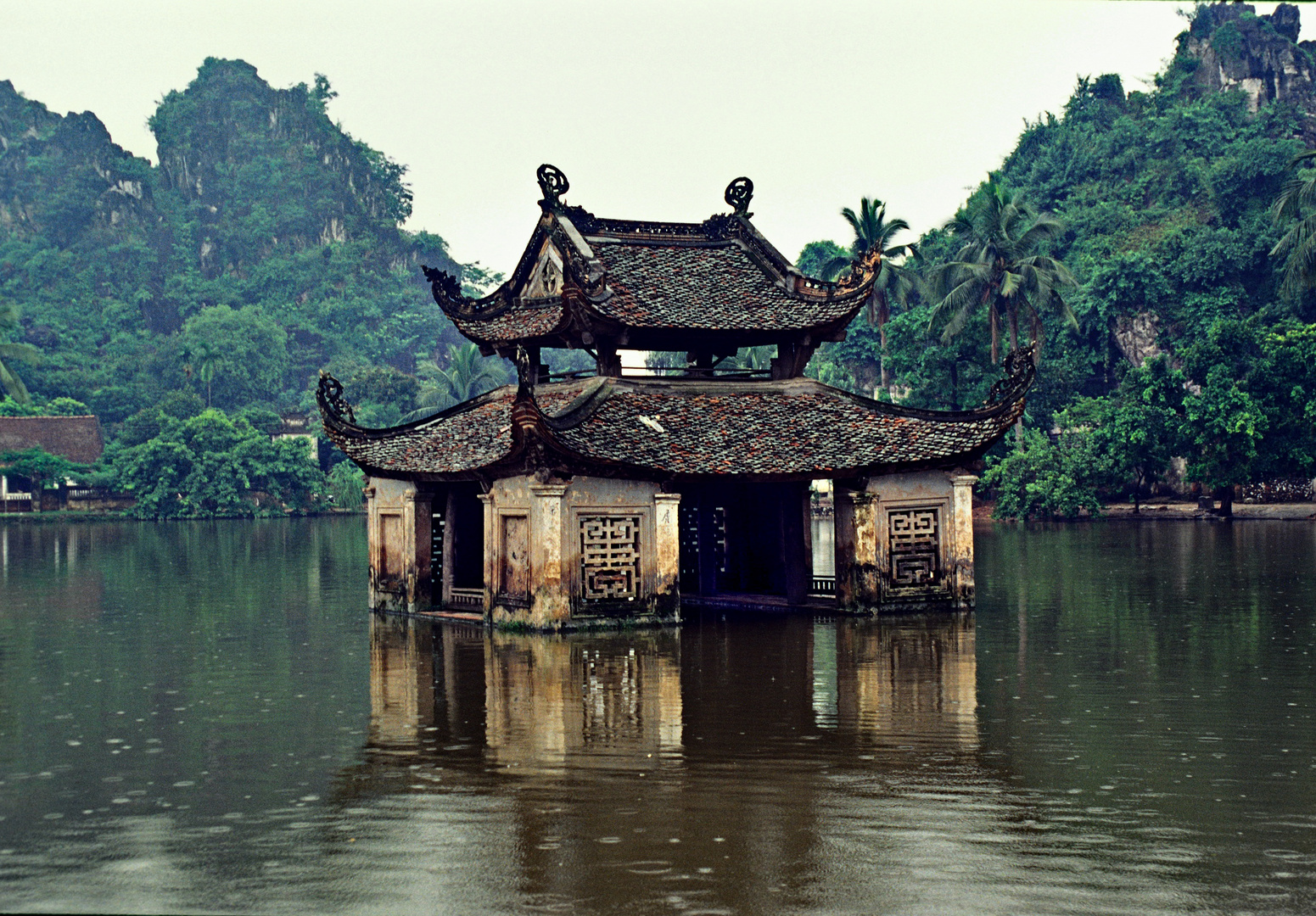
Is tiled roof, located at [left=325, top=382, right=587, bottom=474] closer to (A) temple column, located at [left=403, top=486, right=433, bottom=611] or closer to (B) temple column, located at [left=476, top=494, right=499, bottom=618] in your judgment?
(B) temple column, located at [left=476, top=494, right=499, bottom=618]

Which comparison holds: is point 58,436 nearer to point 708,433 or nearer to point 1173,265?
point 1173,265

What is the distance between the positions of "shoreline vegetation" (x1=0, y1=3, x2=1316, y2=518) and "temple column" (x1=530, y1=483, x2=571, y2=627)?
17199 millimetres

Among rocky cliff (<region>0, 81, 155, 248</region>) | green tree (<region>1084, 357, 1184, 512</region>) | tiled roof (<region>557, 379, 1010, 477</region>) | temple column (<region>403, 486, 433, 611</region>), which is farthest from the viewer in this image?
rocky cliff (<region>0, 81, 155, 248</region>)

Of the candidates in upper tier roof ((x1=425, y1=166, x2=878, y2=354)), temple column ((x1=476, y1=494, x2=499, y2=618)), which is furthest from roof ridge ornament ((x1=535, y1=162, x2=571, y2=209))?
temple column ((x1=476, y1=494, x2=499, y2=618))

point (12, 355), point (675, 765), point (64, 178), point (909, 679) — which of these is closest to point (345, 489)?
point (12, 355)

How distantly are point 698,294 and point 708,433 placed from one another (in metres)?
3.28

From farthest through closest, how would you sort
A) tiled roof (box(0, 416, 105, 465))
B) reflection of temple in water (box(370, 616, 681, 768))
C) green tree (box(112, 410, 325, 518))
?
tiled roof (box(0, 416, 105, 465)) < green tree (box(112, 410, 325, 518)) < reflection of temple in water (box(370, 616, 681, 768))

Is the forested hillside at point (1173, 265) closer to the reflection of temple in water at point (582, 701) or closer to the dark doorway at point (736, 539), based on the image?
the dark doorway at point (736, 539)

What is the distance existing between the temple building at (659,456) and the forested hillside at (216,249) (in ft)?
284

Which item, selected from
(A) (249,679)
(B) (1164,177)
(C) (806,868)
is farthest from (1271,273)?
(C) (806,868)

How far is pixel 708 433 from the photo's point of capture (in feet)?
92.9

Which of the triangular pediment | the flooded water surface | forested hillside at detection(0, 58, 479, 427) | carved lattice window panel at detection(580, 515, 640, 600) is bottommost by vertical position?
the flooded water surface

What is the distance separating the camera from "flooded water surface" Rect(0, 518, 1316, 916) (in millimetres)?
11094

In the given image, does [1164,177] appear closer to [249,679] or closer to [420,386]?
[420,386]
